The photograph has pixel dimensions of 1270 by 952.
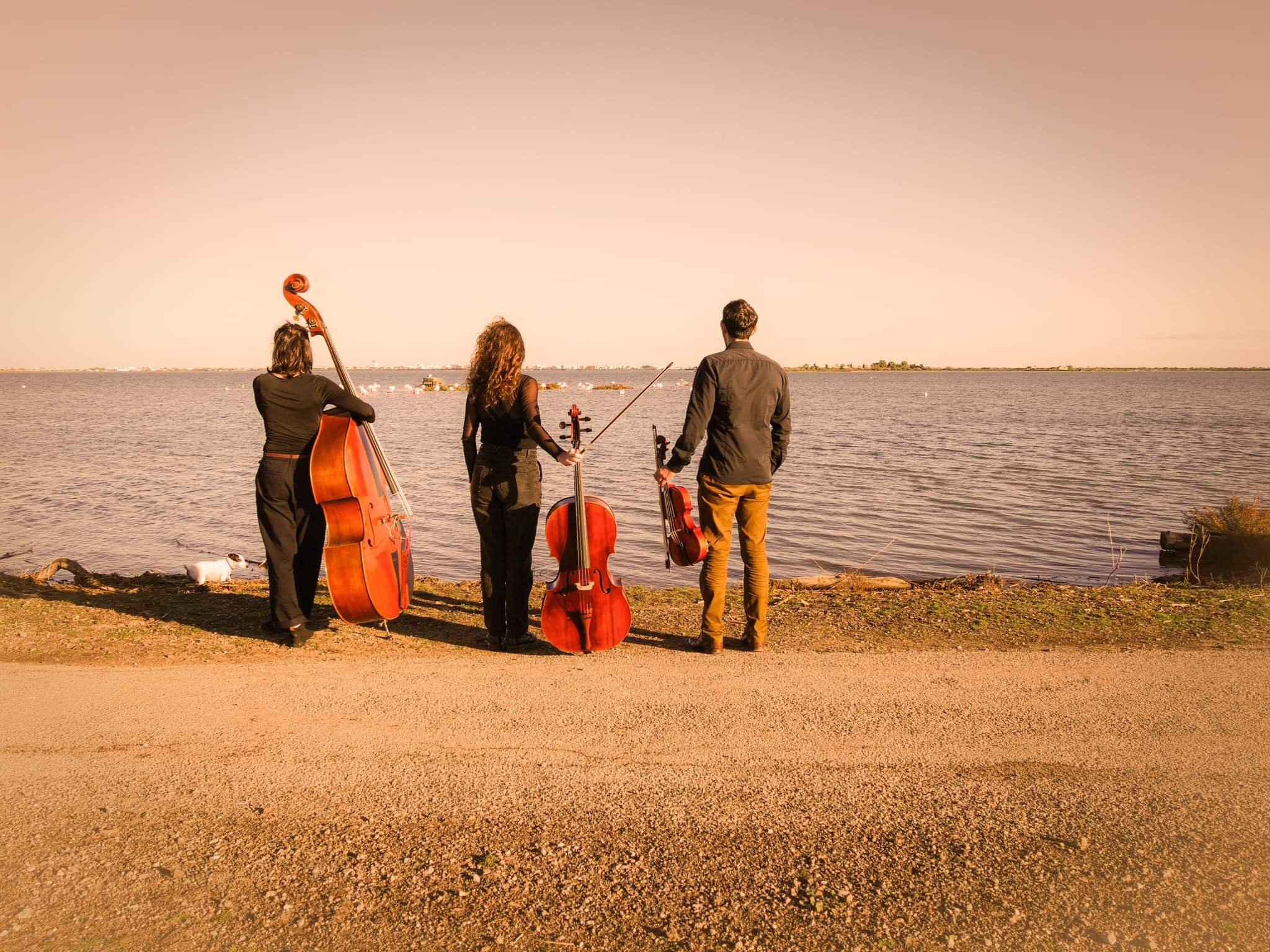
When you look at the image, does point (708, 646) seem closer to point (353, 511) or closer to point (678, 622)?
point (678, 622)

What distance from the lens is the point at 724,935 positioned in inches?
113

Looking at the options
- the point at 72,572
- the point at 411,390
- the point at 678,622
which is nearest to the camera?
the point at 678,622

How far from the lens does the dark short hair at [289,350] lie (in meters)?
6.09

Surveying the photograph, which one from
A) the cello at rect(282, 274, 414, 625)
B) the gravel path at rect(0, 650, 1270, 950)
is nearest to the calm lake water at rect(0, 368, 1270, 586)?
the cello at rect(282, 274, 414, 625)

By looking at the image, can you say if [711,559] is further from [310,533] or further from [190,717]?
[190,717]

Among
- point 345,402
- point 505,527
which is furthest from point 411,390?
point 505,527

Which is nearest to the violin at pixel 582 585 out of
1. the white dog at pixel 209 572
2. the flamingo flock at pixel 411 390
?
the white dog at pixel 209 572

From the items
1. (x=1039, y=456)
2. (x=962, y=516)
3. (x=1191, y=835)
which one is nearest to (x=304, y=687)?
(x=1191, y=835)

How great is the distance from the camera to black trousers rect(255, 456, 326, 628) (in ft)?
20.2

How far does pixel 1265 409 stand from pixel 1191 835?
69750 mm

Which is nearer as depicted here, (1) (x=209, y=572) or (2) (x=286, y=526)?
(2) (x=286, y=526)

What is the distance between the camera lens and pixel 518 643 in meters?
6.25

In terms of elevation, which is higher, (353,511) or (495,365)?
(495,365)

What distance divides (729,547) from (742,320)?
163 cm
